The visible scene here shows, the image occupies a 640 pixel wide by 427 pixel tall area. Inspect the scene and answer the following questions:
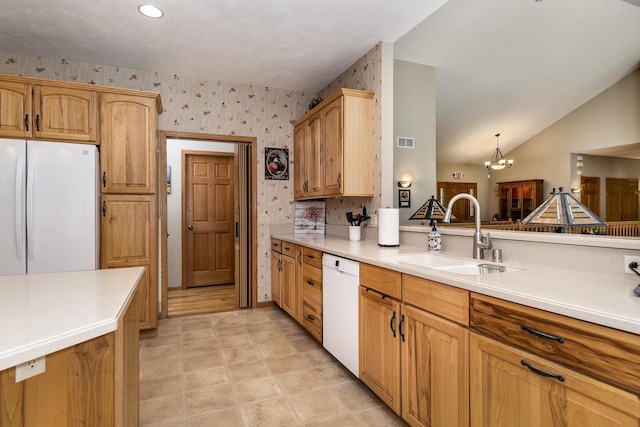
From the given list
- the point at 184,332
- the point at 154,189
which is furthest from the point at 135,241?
the point at 184,332

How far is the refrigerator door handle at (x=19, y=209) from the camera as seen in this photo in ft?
8.86

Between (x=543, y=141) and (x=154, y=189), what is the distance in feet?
10.1

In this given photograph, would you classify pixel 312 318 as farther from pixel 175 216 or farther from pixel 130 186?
pixel 175 216

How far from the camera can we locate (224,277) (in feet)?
18.2

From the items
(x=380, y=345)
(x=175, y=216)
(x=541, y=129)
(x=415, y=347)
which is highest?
(x=541, y=129)

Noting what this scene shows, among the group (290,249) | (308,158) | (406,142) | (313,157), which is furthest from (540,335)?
(308,158)

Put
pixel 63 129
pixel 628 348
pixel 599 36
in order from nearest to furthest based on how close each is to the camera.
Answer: pixel 628 348 → pixel 599 36 → pixel 63 129

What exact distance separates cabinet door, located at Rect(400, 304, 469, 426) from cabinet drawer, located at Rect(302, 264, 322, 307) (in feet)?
3.69

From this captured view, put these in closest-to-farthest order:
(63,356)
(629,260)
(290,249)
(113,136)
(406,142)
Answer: (63,356)
(629,260)
(113,136)
(406,142)
(290,249)

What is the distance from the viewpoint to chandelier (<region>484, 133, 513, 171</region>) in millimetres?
2323

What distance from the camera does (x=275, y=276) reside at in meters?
4.13

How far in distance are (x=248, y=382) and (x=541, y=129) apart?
2505 millimetres

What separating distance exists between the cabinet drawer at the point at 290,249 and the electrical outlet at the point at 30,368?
252cm

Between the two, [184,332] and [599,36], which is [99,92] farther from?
[599,36]
